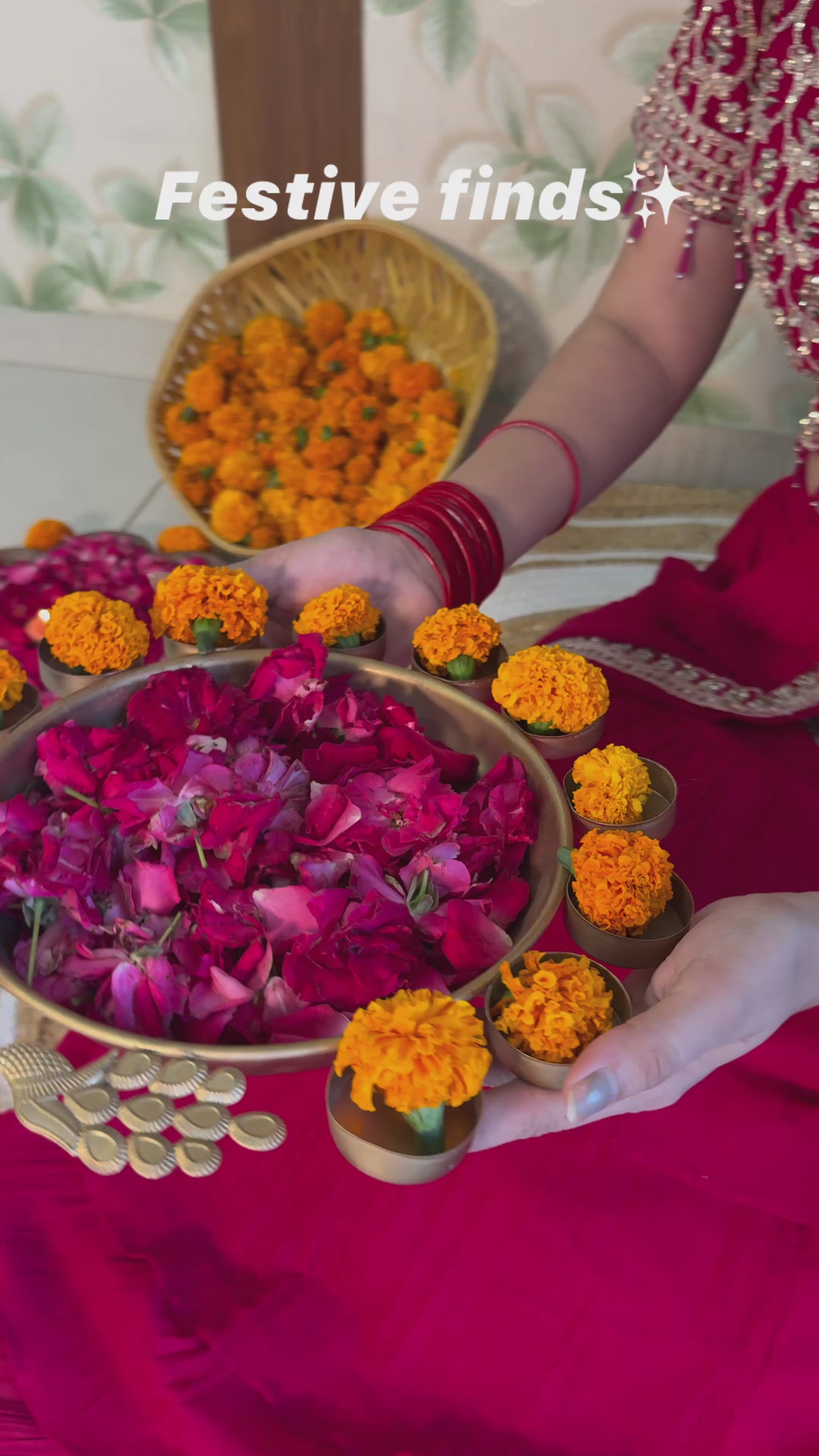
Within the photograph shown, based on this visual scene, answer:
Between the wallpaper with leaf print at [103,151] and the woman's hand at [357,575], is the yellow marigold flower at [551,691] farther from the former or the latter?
the wallpaper with leaf print at [103,151]

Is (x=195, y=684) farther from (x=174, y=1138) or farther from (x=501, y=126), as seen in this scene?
(x=501, y=126)

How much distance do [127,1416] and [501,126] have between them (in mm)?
1528

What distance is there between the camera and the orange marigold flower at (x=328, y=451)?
1.59 metres

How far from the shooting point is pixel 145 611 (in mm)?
757

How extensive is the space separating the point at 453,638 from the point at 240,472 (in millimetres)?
1013

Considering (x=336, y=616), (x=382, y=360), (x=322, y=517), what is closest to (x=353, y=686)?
(x=336, y=616)

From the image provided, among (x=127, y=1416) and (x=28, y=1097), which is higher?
(x=28, y=1097)

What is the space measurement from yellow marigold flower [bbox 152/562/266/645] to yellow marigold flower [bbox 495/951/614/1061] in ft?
0.98

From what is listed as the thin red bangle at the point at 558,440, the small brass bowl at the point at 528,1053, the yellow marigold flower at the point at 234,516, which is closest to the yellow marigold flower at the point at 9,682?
the small brass bowl at the point at 528,1053

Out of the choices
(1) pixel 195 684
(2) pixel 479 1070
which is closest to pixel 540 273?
(1) pixel 195 684

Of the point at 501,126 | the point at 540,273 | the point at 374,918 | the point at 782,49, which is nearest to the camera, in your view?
the point at 374,918

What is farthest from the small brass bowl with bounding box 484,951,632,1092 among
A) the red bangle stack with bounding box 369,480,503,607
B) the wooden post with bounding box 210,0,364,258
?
the wooden post with bounding box 210,0,364,258

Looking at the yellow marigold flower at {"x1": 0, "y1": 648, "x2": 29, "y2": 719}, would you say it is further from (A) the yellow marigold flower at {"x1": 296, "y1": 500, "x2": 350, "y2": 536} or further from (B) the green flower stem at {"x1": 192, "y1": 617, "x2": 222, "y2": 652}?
(A) the yellow marigold flower at {"x1": 296, "y1": 500, "x2": 350, "y2": 536}

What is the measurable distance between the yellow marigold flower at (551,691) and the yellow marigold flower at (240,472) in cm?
105
